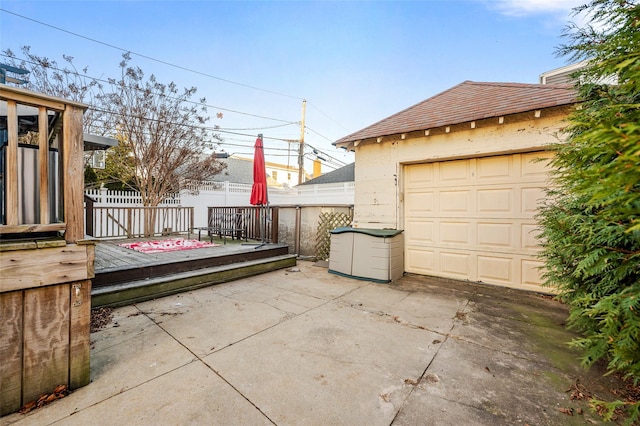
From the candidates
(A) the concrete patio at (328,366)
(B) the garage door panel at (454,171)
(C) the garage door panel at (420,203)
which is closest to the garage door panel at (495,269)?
(A) the concrete patio at (328,366)

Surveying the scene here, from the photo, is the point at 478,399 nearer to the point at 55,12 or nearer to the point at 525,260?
the point at 525,260

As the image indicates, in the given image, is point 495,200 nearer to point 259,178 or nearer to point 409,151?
point 409,151

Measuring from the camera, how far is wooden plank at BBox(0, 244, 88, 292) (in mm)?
1491

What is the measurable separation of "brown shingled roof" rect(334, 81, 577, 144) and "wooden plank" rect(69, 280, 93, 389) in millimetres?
5215

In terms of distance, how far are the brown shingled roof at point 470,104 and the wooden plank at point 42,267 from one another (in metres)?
5.14

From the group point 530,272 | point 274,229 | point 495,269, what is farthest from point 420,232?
point 274,229

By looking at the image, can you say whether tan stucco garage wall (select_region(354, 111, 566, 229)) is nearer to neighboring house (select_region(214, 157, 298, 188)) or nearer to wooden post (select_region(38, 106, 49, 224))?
wooden post (select_region(38, 106, 49, 224))

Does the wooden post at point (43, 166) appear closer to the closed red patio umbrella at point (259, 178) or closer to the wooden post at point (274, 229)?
the closed red patio umbrella at point (259, 178)

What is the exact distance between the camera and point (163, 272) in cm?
396

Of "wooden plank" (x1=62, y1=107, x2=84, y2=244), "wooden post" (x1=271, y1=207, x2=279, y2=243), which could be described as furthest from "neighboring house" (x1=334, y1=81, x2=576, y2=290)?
"wooden plank" (x1=62, y1=107, x2=84, y2=244)

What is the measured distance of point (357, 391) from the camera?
1.78 meters

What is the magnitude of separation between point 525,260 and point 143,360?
5.48 m

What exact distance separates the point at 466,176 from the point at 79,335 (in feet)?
18.7

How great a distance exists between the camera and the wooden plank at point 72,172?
68.9 inches
